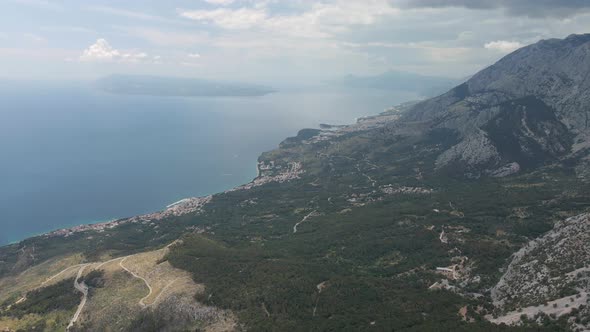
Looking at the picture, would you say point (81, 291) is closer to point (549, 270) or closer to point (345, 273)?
point (345, 273)

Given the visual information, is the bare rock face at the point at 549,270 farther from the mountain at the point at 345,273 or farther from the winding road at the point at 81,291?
the winding road at the point at 81,291

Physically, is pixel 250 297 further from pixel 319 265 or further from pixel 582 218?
pixel 582 218

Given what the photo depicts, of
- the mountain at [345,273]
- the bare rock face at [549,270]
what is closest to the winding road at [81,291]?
the mountain at [345,273]

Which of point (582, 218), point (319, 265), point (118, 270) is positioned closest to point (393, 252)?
point (319, 265)

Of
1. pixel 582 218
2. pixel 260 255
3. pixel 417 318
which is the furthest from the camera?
pixel 260 255

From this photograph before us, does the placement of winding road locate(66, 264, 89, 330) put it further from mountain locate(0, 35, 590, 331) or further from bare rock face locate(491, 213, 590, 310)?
bare rock face locate(491, 213, 590, 310)

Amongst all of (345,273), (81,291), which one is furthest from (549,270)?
(81,291)

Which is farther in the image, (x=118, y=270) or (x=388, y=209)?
(x=388, y=209)

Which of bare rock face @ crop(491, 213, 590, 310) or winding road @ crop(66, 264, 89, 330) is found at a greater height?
bare rock face @ crop(491, 213, 590, 310)

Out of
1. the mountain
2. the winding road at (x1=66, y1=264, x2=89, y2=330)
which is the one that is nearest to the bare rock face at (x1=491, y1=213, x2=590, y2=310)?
the mountain
